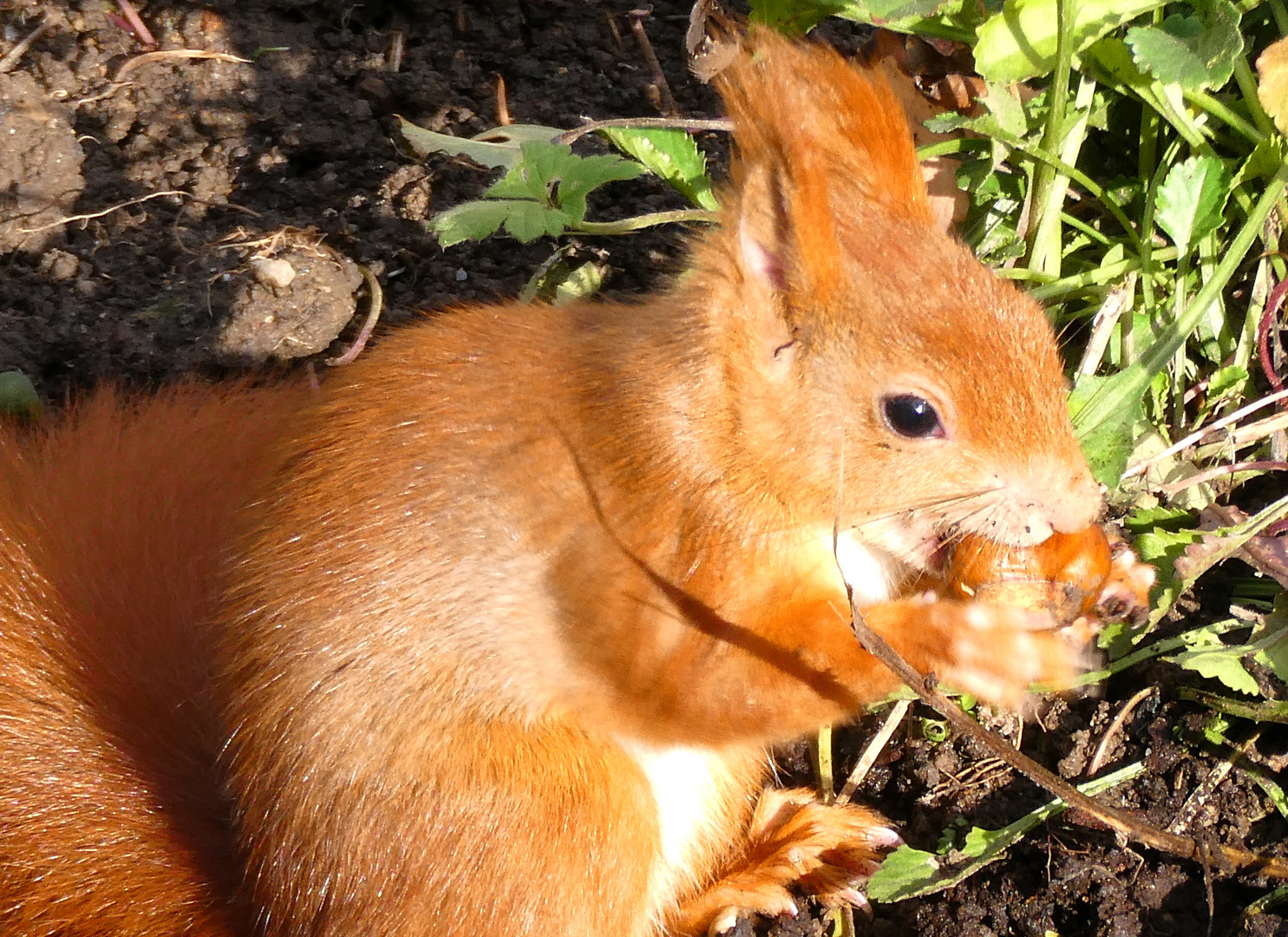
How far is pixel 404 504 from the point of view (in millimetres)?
1729

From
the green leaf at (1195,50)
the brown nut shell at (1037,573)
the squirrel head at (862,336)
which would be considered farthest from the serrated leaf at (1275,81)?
the brown nut shell at (1037,573)

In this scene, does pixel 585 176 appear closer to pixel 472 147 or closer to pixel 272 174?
pixel 472 147

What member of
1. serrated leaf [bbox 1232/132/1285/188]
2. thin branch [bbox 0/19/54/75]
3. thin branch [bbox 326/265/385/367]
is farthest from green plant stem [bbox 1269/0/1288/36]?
thin branch [bbox 0/19/54/75]

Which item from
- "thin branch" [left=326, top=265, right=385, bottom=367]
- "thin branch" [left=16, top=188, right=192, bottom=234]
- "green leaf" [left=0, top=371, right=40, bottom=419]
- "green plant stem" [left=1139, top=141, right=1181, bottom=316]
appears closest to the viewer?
"green plant stem" [left=1139, top=141, right=1181, bottom=316]

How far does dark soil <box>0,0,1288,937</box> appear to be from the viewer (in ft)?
9.17

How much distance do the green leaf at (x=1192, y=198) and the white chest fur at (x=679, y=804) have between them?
1.14m

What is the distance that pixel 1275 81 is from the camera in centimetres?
194

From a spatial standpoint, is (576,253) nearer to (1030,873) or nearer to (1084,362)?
(1084,362)

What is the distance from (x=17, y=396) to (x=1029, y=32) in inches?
83.4

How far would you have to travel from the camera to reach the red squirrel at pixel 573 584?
63.3 inches

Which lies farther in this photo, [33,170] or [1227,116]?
[33,170]

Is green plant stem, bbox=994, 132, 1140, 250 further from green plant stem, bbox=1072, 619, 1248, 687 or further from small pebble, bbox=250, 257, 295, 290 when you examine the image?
small pebble, bbox=250, 257, 295, 290

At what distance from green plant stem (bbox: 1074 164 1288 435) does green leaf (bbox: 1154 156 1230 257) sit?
6 centimetres

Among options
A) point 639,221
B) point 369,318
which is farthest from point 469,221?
point 369,318
